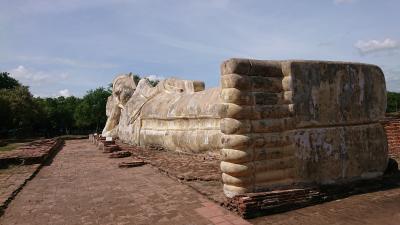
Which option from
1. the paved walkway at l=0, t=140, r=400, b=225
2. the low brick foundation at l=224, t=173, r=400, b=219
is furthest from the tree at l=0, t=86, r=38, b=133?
the low brick foundation at l=224, t=173, r=400, b=219

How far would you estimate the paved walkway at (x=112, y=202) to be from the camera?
14.5ft

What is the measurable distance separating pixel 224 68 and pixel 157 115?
7.17 metres

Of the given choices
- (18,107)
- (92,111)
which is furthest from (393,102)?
(18,107)

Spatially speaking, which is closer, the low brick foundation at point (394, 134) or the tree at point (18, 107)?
the low brick foundation at point (394, 134)

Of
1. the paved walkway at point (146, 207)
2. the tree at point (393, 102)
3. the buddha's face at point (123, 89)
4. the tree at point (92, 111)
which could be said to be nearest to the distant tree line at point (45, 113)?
the tree at point (92, 111)

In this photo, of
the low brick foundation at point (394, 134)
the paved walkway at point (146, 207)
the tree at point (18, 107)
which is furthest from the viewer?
the tree at point (18, 107)

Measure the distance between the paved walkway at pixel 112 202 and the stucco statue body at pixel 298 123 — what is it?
627 mm

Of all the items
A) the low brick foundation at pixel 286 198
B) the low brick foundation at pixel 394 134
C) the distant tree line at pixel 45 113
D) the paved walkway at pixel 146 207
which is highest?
the distant tree line at pixel 45 113

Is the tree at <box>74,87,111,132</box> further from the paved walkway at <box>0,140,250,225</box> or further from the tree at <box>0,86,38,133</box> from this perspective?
the paved walkway at <box>0,140,250,225</box>

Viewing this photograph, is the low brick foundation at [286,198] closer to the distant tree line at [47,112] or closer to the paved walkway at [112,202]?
the paved walkway at [112,202]

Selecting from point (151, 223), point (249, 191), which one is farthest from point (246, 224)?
point (151, 223)

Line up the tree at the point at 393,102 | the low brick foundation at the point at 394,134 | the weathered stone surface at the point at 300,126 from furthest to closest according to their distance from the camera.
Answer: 1. the tree at the point at 393,102
2. the low brick foundation at the point at 394,134
3. the weathered stone surface at the point at 300,126

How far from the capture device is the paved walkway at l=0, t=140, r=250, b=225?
14.5 ft

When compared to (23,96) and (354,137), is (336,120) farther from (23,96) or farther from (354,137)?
(23,96)
